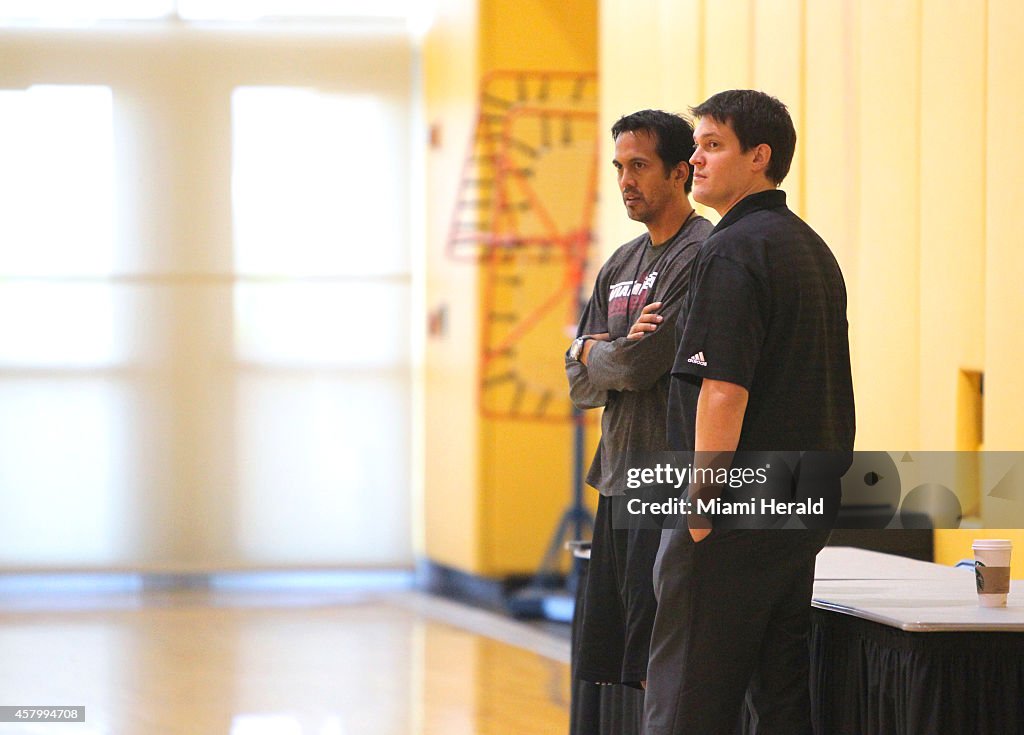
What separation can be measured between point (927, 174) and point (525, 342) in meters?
3.06

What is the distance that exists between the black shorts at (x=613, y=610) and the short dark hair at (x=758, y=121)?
73 cm

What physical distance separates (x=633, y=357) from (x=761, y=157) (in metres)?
0.52

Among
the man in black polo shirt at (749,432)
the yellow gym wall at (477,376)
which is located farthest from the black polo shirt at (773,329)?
the yellow gym wall at (477,376)

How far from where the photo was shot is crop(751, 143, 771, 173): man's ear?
2.10 m

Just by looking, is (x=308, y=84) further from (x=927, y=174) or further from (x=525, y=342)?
(x=927, y=174)

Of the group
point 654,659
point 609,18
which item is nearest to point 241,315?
point 609,18

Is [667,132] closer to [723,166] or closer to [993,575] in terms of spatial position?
[723,166]

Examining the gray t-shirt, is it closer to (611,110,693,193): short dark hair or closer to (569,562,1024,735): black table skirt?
(611,110,693,193): short dark hair

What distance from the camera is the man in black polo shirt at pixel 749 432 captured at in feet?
6.55

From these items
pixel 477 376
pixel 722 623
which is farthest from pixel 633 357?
pixel 477 376

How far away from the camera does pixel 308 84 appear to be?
6.78 metres

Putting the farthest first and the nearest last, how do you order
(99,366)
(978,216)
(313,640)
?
(99,366), (313,640), (978,216)

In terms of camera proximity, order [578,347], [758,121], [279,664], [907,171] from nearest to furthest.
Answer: [758,121] < [578,347] < [907,171] < [279,664]

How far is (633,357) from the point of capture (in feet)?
8.16
